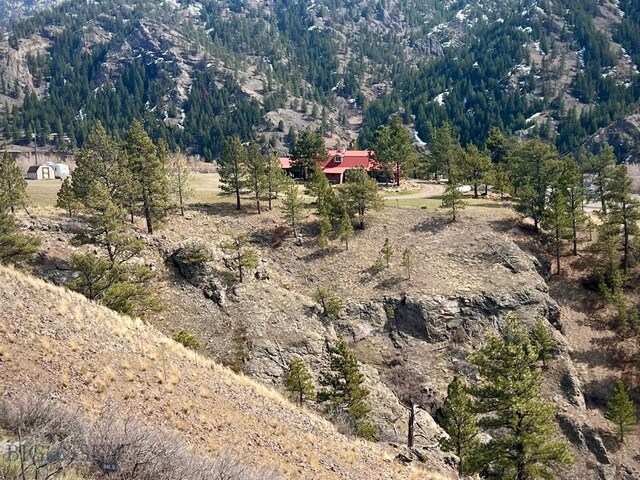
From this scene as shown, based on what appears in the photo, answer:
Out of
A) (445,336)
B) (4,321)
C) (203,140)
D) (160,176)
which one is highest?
(203,140)

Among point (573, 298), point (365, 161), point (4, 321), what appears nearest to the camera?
point (4, 321)

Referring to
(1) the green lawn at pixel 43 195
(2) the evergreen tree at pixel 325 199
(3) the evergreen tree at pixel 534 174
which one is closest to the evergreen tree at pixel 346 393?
(2) the evergreen tree at pixel 325 199

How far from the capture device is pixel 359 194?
170ft

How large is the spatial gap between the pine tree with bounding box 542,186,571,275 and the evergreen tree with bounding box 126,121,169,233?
129 feet

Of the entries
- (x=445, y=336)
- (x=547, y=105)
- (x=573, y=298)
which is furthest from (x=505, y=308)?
(x=547, y=105)

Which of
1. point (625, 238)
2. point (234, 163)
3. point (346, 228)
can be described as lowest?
point (625, 238)

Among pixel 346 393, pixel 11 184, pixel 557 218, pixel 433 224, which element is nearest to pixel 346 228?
pixel 433 224

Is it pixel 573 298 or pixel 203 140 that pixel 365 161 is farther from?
pixel 203 140

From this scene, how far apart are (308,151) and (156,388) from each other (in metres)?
62.1

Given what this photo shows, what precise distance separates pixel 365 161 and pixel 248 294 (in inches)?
2106

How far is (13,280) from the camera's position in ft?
64.1

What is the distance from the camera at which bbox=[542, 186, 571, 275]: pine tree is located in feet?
A: 165

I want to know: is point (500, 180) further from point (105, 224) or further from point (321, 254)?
point (105, 224)

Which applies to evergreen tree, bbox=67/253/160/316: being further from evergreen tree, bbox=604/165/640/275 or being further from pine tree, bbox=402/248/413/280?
evergreen tree, bbox=604/165/640/275
